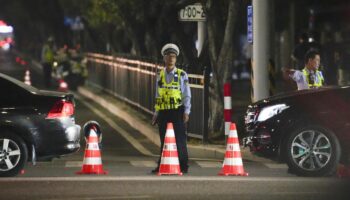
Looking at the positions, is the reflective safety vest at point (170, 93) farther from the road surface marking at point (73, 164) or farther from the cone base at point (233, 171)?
the road surface marking at point (73, 164)

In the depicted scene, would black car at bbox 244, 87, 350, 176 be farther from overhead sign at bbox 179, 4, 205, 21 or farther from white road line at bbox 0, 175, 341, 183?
overhead sign at bbox 179, 4, 205, 21

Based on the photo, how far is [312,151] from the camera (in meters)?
13.4

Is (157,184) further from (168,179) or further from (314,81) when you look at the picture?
(314,81)

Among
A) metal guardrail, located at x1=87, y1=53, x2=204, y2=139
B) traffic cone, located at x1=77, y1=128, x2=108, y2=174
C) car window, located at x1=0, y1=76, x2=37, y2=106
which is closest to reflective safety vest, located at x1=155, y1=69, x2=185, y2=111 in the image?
traffic cone, located at x1=77, y1=128, x2=108, y2=174

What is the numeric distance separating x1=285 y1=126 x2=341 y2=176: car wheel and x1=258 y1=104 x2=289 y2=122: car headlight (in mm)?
409

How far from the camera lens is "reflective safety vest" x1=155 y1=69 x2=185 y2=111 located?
1362 centimetres

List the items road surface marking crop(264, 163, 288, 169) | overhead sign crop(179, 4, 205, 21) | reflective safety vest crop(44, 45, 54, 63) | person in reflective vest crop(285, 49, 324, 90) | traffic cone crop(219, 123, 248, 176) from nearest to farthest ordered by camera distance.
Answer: traffic cone crop(219, 123, 248, 176) → person in reflective vest crop(285, 49, 324, 90) → road surface marking crop(264, 163, 288, 169) → overhead sign crop(179, 4, 205, 21) → reflective safety vest crop(44, 45, 54, 63)

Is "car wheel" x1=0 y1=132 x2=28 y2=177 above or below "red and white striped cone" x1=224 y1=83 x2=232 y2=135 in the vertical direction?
below

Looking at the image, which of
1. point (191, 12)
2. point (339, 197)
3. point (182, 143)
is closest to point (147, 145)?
point (191, 12)

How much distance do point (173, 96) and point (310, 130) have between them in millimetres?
1804

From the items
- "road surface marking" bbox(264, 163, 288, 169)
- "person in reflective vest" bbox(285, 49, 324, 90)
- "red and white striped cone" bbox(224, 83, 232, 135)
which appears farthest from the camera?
"red and white striped cone" bbox(224, 83, 232, 135)

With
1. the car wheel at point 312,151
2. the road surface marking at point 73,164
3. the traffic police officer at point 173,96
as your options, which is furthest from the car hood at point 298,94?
the road surface marking at point 73,164

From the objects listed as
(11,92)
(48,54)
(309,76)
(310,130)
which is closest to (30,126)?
(11,92)

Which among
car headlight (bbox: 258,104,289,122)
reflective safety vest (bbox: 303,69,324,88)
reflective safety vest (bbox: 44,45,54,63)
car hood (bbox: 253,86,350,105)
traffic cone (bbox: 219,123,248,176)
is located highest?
reflective safety vest (bbox: 44,45,54,63)
